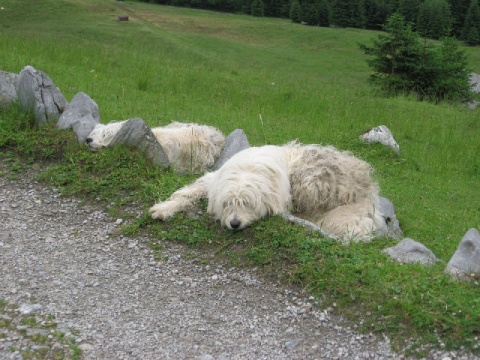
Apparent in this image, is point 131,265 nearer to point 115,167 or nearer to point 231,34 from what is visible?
point 115,167

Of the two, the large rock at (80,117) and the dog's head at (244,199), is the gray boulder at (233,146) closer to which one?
the large rock at (80,117)

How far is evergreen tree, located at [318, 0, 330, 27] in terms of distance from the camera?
56.8 metres

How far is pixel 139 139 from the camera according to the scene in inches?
341

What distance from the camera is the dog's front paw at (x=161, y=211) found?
7.15 meters

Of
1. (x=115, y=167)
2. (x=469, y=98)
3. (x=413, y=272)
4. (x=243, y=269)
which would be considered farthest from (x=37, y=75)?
(x=469, y=98)

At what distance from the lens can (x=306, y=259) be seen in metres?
6.04

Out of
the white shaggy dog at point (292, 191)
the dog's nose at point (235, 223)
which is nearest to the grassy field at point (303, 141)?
the dog's nose at point (235, 223)

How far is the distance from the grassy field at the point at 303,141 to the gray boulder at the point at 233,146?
3.84 feet

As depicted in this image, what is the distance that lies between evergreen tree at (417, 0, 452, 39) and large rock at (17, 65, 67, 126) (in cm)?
3811

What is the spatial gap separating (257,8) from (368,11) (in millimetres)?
12818

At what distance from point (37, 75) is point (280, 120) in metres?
6.04

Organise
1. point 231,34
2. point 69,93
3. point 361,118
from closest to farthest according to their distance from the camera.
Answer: point 69,93 < point 361,118 < point 231,34

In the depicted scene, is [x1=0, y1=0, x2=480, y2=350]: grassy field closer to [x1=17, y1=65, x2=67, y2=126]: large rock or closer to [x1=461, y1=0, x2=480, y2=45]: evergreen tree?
[x1=17, y1=65, x2=67, y2=126]: large rock

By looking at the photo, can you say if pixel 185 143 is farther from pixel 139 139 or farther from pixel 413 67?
pixel 413 67
